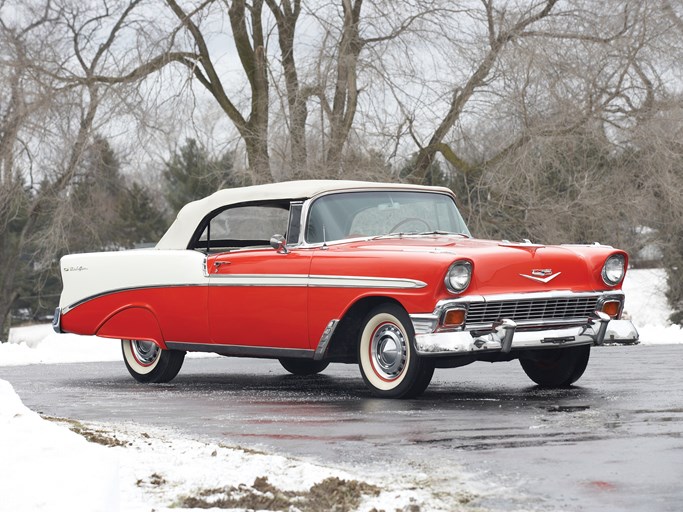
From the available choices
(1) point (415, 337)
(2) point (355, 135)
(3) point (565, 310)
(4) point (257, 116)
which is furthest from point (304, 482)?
(4) point (257, 116)

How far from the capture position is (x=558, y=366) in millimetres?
10188

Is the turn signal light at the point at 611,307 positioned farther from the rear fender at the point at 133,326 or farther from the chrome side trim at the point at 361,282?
the rear fender at the point at 133,326

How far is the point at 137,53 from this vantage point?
23.9 m

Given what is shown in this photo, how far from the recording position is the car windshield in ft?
32.9

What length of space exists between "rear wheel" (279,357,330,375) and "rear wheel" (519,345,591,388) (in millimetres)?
2600

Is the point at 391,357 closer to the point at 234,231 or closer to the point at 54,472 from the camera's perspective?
the point at 234,231

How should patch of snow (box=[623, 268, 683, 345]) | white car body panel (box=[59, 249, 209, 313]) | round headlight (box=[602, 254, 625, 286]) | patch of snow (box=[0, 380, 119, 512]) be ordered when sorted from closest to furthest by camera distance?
patch of snow (box=[0, 380, 119, 512]), round headlight (box=[602, 254, 625, 286]), white car body panel (box=[59, 249, 209, 313]), patch of snow (box=[623, 268, 683, 345])

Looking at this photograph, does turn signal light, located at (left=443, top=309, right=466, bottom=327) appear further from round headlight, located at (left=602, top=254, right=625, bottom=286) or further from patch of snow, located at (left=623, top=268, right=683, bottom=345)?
patch of snow, located at (left=623, top=268, right=683, bottom=345)

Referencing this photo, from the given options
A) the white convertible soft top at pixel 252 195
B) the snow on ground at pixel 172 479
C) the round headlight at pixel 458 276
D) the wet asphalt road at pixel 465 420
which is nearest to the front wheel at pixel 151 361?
the wet asphalt road at pixel 465 420

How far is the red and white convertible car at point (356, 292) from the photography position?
28.9ft

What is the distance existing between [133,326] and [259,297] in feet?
5.75

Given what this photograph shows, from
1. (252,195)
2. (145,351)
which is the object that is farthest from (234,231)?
(145,351)

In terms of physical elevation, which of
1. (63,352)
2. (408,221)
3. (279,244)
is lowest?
(63,352)

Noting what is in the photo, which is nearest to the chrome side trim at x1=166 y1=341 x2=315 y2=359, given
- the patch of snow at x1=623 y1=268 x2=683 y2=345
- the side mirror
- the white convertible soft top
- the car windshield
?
the side mirror
